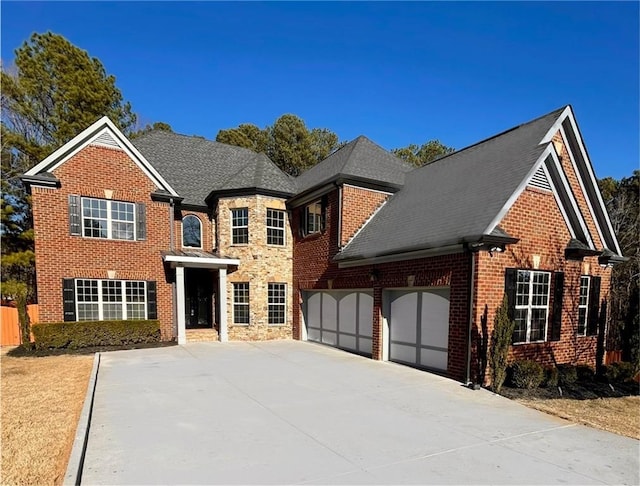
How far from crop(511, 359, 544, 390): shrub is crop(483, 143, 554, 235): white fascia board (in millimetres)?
3258

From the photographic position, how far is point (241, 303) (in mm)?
15484

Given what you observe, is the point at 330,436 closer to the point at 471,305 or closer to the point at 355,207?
the point at 471,305

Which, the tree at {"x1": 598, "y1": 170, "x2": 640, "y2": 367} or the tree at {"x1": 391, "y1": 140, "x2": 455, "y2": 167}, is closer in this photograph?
the tree at {"x1": 598, "y1": 170, "x2": 640, "y2": 367}

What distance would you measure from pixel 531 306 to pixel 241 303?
1097 centimetres

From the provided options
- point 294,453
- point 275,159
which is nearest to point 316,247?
point 294,453

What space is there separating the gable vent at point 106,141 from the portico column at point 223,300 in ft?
21.8

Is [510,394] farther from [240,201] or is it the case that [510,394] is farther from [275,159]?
[275,159]

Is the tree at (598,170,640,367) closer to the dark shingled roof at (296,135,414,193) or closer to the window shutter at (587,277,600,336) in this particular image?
the window shutter at (587,277,600,336)

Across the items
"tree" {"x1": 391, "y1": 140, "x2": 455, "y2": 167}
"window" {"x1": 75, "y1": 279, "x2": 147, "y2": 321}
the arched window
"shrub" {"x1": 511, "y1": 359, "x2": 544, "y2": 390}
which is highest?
"tree" {"x1": 391, "y1": 140, "x2": 455, "y2": 167}

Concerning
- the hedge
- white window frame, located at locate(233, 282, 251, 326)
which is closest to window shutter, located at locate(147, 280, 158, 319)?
the hedge

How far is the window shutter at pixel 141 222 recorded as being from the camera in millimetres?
14539

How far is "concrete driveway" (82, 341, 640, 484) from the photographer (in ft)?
14.0

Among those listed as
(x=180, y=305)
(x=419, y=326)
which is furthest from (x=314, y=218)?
(x=419, y=326)

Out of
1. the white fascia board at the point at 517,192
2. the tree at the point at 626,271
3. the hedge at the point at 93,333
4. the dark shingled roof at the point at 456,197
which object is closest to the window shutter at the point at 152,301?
→ the hedge at the point at 93,333
